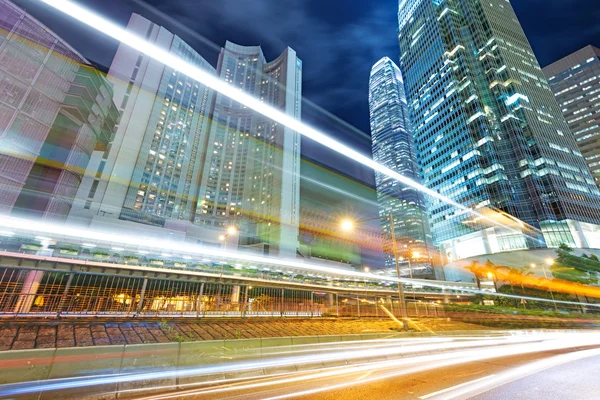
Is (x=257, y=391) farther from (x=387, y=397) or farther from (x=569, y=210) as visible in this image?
(x=569, y=210)

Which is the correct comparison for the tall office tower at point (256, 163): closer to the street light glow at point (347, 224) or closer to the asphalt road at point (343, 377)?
the street light glow at point (347, 224)

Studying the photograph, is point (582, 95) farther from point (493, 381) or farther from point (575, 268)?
point (493, 381)

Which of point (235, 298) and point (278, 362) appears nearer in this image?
point (278, 362)

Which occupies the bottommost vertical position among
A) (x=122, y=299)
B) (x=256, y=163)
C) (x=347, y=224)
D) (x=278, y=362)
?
(x=278, y=362)

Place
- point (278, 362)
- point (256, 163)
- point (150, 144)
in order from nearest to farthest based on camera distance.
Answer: point (278, 362)
point (150, 144)
point (256, 163)

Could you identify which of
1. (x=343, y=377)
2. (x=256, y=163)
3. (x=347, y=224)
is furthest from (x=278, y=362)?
(x=256, y=163)

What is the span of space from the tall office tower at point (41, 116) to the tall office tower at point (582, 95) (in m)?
210

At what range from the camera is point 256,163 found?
125 m

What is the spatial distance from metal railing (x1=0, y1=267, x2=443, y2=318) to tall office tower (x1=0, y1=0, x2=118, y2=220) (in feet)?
117

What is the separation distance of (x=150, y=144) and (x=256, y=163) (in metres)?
47.7

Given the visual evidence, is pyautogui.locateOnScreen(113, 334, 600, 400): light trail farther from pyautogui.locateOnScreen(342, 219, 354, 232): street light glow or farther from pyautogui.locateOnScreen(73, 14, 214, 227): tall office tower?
pyautogui.locateOnScreen(73, 14, 214, 227): tall office tower

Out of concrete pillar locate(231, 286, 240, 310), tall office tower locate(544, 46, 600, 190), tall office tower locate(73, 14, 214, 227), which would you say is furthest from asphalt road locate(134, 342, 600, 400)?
tall office tower locate(544, 46, 600, 190)

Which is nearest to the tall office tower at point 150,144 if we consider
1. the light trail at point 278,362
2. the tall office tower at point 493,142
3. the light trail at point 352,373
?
the light trail at point 278,362

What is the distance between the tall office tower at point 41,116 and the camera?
3838 cm
